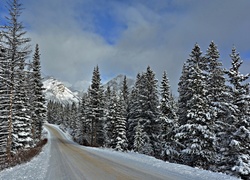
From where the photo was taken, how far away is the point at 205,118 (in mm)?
19422

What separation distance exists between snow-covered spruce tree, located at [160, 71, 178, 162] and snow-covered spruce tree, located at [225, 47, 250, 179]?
274 inches

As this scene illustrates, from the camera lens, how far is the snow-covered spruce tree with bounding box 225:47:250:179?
617 inches

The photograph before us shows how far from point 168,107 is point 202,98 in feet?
21.4

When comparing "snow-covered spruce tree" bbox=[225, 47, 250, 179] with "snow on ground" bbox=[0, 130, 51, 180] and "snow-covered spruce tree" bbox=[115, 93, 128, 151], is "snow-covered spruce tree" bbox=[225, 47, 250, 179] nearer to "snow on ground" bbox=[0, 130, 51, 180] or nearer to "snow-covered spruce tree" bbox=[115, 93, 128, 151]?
"snow on ground" bbox=[0, 130, 51, 180]

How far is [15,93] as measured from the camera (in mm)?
26469

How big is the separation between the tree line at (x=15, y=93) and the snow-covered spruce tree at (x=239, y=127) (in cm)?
1754

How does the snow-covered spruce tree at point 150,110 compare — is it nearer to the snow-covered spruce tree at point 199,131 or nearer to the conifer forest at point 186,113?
the conifer forest at point 186,113

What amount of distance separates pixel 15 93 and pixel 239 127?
2387 cm

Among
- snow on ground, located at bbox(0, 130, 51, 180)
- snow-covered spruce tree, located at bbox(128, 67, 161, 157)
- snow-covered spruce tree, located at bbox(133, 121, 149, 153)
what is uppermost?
snow-covered spruce tree, located at bbox(128, 67, 161, 157)

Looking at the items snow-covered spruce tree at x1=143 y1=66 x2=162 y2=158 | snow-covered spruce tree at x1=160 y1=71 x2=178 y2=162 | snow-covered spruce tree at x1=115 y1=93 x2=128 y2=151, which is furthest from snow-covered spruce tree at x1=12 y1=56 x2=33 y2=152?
snow-covered spruce tree at x1=160 y1=71 x2=178 y2=162

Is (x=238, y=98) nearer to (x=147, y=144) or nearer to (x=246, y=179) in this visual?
(x=246, y=179)

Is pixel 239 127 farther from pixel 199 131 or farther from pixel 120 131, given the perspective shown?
pixel 120 131

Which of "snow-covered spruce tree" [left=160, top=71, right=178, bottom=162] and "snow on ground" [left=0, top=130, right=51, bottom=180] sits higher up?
"snow-covered spruce tree" [left=160, top=71, right=178, bottom=162]

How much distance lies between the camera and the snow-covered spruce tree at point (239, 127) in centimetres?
1566
